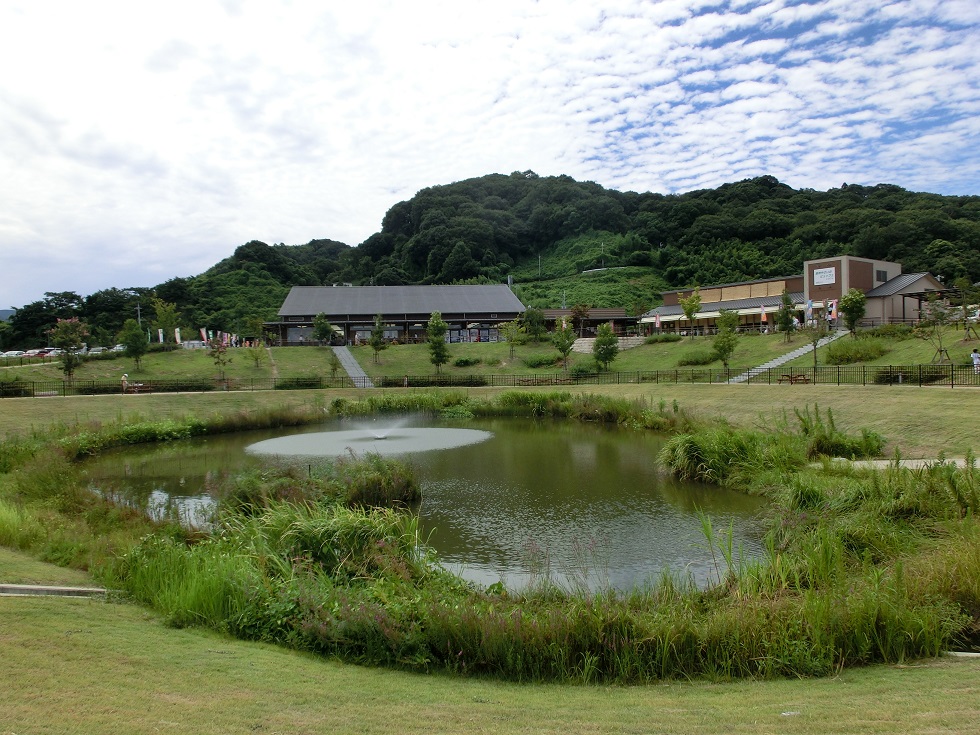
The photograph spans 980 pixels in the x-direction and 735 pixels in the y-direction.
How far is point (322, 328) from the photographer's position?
5038 cm

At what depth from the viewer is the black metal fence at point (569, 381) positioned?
23.5 metres

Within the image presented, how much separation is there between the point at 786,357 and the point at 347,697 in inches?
1422

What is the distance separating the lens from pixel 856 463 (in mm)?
12586

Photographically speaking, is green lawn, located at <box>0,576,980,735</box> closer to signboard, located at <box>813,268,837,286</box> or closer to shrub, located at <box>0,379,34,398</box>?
shrub, located at <box>0,379,34,398</box>

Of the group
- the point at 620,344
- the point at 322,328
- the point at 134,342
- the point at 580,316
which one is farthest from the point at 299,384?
the point at 580,316

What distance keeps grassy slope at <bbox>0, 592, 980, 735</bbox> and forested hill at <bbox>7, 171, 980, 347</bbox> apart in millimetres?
49622

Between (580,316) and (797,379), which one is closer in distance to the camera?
(797,379)

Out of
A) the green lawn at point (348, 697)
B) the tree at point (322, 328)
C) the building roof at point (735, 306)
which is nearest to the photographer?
the green lawn at point (348, 697)

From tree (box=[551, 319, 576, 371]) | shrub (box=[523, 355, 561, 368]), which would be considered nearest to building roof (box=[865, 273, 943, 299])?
tree (box=[551, 319, 576, 371])

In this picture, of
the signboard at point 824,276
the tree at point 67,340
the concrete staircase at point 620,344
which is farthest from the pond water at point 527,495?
the signboard at point 824,276

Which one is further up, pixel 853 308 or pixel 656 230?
pixel 656 230

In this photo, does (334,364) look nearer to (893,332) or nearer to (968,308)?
(893,332)

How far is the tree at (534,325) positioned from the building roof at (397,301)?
7.54 m

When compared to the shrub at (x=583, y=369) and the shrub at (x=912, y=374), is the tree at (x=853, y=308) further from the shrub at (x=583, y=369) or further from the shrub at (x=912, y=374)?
the shrub at (x=583, y=369)
